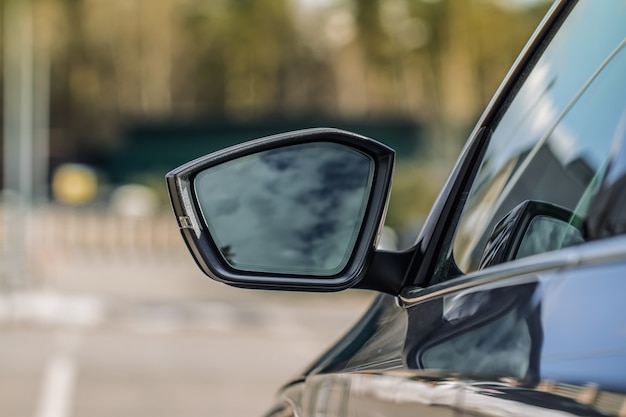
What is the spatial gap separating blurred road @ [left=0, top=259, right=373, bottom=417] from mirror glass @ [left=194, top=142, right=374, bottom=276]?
678cm

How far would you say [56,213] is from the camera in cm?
3241

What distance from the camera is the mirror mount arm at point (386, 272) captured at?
1644mm

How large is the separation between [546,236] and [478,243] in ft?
0.79

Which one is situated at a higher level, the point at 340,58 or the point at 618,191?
the point at 340,58

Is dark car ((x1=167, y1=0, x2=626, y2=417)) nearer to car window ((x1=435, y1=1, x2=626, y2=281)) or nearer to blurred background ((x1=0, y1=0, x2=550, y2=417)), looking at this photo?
car window ((x1=435, y1=1, x2=626, y2=281))

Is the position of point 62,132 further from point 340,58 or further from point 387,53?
point 387,53

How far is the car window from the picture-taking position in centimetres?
140

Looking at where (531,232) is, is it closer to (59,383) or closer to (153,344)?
(59,383)

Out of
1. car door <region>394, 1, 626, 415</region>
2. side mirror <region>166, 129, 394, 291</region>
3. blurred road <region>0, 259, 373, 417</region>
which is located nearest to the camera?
car door <region>394, 1, 626, 415</region>

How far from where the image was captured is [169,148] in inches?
2098

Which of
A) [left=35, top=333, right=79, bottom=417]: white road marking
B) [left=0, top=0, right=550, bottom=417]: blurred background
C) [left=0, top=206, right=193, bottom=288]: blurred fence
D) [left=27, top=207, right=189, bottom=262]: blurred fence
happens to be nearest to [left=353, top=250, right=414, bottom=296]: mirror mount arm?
[left=0, top=0, right=550, bottom=417]: blurred background

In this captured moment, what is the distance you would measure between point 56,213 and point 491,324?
31932mm

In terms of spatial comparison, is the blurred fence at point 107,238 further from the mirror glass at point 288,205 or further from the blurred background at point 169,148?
the mirror glass at point 288,205

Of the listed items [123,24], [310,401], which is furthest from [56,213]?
[310,401]
